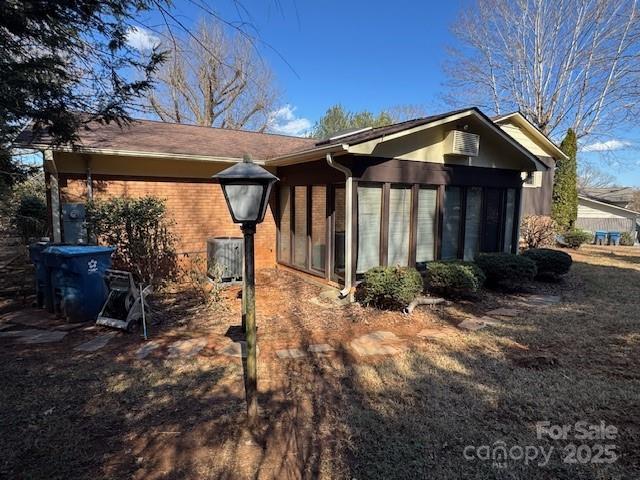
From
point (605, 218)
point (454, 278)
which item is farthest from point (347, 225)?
point (605, 218)

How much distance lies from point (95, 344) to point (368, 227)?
4666 mm

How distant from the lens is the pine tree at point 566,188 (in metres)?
16.8

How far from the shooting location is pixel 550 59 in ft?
63.2

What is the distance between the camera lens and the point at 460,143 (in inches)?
300

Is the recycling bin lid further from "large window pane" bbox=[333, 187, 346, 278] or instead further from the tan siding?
the tan siding

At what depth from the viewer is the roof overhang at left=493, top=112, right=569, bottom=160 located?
47.6ft

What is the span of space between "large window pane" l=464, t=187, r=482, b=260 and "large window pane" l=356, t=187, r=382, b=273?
103 inches

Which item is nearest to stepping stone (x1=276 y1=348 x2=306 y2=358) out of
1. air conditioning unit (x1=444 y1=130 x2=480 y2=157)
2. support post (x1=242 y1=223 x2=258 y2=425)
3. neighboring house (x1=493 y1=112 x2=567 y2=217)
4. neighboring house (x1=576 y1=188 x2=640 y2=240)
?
support post (x1=242 y1=223 x2=258 y2=425)

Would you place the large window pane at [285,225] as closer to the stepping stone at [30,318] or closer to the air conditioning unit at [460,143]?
the air conditioning unit at [460,143]

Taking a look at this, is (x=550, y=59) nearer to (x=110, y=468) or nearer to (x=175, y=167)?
(x=175, y=167)

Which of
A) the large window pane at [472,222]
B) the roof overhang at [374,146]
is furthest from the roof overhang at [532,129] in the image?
the large window pane at [472,222]

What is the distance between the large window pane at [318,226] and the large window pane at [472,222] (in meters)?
3.38

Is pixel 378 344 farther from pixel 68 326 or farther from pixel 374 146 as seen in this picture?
pixel 68 326

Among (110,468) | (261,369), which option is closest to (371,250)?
(261,369)
